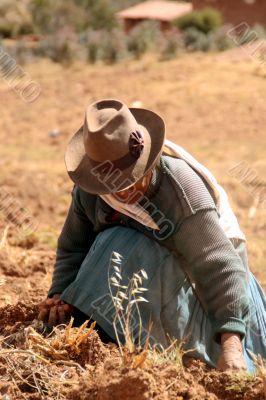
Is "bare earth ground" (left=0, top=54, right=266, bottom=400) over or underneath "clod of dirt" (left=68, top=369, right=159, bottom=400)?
underneath

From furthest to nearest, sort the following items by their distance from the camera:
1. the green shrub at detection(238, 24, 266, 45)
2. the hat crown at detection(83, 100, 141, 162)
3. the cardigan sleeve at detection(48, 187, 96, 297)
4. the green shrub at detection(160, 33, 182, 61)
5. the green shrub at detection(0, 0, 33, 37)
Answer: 1. the green shrub at detection(0, 0, 33, 37)
2. the green shrub at detection(160, 33, 182, 61)
3. the green shrub at detection(238, 24, 266, 45)
4. the cardigan sleeve at detection(48, 187, 96, 297)
5. the hat crown at detection(83, 100, 141, 162)

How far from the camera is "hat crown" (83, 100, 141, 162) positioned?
3.18 metres

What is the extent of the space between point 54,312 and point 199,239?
73 centimetres

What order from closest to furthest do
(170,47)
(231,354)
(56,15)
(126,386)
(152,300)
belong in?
1. (126,386)
2. (231,354)
3. (152,300)
4. (170,47)
5. (56,15)

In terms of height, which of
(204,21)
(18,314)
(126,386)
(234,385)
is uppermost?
(126,386)

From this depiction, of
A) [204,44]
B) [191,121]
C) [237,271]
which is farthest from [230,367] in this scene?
[204,44]

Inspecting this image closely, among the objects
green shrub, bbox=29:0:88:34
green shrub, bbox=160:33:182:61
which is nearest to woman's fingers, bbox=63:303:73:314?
green shrub, bbox=160:33:182:61

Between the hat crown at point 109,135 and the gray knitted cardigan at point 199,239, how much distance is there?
22cm

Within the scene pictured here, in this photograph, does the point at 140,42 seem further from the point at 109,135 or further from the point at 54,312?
the point at 109,135

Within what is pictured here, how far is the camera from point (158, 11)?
23828mm

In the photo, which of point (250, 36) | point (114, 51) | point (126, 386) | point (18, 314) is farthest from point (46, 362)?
point (114, 51)

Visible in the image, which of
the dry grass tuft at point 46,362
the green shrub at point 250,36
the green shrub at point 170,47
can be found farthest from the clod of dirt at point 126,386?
the green shrub at point 170,47

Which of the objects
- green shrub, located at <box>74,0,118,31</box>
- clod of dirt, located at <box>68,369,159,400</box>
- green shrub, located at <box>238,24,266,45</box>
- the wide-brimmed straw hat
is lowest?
green shrub, located at <box>74,0,118,31</box>

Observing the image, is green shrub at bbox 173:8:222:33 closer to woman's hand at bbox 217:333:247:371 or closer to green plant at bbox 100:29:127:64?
green plant at bbox 100:29:127:64
